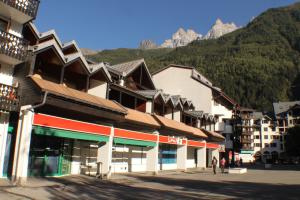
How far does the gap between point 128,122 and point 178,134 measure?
1070cm

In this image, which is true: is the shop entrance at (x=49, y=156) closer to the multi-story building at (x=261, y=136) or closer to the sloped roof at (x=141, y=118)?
the sloped roof at (x=141, y=118)

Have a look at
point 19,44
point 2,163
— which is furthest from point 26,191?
point 19,44

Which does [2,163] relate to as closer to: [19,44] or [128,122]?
[19,44]

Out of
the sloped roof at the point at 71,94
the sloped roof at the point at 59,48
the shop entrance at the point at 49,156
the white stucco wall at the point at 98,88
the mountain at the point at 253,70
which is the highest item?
the mountain at the point at 253,70

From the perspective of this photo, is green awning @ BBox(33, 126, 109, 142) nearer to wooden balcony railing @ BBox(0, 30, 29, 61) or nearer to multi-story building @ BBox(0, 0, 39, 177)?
multi-story building @ BBox(0, 0, 39, 177)

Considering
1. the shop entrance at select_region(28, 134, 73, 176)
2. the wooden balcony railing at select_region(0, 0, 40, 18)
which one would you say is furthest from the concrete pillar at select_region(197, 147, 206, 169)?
the wooden balcony railing at select_region(0, 0, 40, 18)

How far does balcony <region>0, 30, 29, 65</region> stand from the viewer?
18594mm

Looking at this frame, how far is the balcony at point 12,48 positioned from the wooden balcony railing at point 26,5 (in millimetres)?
1592

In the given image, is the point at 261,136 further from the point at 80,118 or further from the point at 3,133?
the point at 3,133

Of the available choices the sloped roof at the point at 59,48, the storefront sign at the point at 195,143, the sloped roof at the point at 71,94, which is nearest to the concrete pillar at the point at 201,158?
the storefront sign at the point at 195,143

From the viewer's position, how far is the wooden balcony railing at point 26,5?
19136 millimetres

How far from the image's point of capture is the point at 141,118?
29016mm

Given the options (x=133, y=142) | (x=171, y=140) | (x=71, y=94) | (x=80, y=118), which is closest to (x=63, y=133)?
(x=71, y=94)

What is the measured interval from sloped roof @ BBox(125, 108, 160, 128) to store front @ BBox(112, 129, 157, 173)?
92cm
